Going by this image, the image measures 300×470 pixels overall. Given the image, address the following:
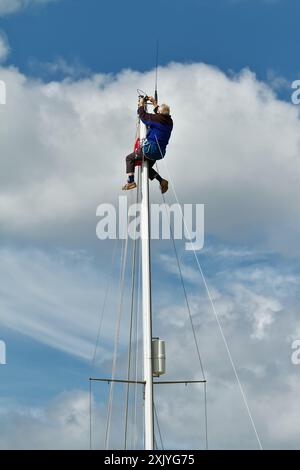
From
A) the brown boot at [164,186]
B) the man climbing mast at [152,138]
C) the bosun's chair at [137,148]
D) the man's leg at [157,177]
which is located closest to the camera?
the man climbing mast at [152,138]

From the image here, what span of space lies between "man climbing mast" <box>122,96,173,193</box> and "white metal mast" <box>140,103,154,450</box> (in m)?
0.27

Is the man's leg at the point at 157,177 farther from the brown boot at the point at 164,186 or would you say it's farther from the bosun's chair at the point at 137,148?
the bosun's chair at the point at 137,148

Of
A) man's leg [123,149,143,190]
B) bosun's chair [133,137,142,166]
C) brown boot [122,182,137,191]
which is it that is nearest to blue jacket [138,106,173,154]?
bosun's chair [133,137,142,166]

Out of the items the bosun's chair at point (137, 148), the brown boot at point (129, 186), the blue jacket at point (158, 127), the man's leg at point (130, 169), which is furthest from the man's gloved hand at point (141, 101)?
the brown boot at point (129, 186)

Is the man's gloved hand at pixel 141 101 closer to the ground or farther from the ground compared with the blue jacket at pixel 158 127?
farther from the ground

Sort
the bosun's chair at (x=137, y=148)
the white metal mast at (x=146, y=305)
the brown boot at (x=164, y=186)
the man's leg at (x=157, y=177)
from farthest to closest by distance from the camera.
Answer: the brown boot at (x=164, y=186), the man's leg at (x=157, y=177), the bosun's chair at (x=137, y=148), the white metal mast at (x=146, y=305)

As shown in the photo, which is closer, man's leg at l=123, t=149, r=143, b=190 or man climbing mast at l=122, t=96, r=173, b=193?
man climbing mast at l=122, t=96, r=173, b=193

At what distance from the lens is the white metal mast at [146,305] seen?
22.9 m

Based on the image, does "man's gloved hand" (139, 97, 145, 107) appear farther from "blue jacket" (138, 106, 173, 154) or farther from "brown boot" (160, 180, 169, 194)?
"brown boot" (160, 180, 169, 194)

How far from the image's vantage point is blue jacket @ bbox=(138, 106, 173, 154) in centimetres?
2569

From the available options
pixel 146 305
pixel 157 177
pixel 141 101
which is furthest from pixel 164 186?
pixel 146 305

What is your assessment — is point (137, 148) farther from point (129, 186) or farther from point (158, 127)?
point (129, 186)
